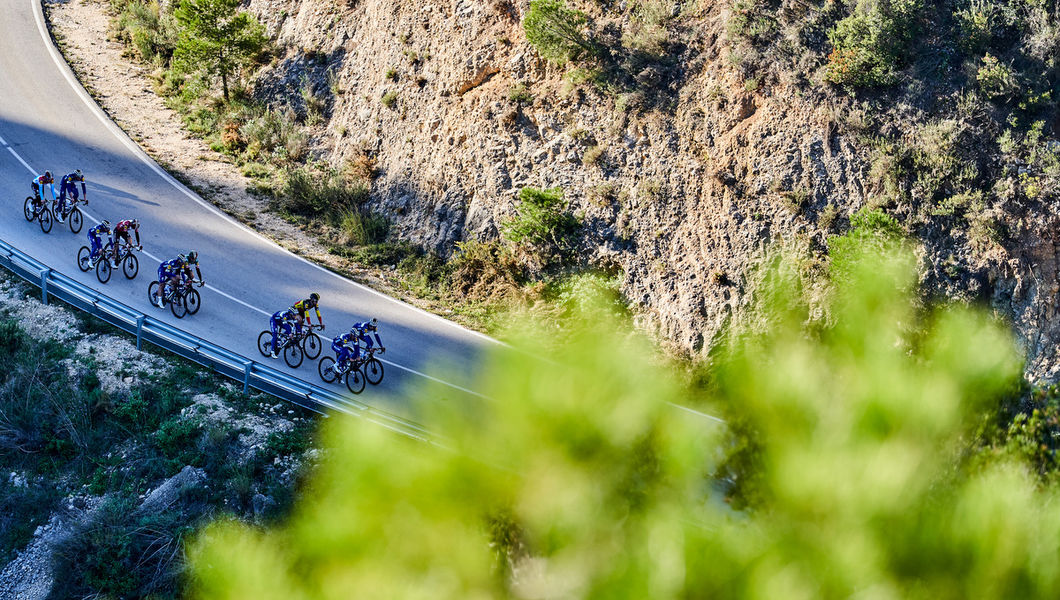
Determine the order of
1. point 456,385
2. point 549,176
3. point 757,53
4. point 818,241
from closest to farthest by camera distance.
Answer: point 456,385
point 818,241
point 757,53
point 549,176

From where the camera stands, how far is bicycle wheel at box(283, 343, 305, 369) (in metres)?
15.8

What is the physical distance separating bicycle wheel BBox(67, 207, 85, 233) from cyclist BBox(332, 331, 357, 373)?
9.14 meters

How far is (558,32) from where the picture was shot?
19.8 m

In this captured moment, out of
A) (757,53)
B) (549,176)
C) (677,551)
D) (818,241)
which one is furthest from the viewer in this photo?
(549,176)

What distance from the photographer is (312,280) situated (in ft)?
62.0

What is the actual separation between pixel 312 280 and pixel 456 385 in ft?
54.3

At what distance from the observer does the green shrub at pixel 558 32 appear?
64.7 ft

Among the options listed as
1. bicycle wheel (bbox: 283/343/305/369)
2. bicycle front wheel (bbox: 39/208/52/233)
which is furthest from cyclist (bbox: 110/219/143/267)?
bicycle wheel (bbox: 283/343/305/369)

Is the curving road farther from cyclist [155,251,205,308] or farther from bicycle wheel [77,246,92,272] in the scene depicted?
cyclist [155,251,205,308]

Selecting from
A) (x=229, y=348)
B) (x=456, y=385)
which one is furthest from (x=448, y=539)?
(x=229, y=348)

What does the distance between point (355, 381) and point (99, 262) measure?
7.17m

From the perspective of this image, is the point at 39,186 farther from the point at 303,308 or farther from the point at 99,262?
the point at 303,308

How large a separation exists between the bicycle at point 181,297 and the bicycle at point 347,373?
344 centimetres

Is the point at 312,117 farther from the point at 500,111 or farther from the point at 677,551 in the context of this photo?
the point at 677,551
